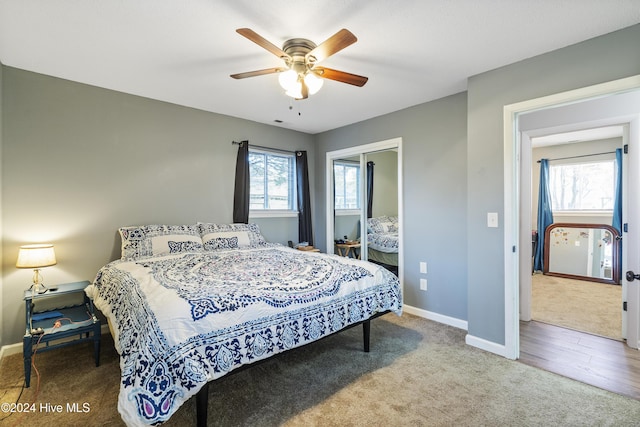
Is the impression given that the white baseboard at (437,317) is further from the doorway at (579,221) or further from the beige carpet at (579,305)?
the doorway at (579,221)

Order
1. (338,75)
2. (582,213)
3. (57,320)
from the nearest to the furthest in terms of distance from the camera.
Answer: (338,75) < (57,320) < (582,213)

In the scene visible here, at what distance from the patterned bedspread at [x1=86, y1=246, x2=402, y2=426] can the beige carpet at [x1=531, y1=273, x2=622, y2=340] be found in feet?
7.33

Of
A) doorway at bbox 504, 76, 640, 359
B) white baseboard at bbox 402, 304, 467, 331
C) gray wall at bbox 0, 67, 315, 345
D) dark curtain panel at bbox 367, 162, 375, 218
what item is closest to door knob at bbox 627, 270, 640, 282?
doorway at bbox 504, 76, 640, 359

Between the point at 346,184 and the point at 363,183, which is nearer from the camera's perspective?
the point at 363,183

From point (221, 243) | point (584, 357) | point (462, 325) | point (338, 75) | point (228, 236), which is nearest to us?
point (338, 75)

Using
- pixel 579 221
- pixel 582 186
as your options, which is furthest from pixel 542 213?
pixel 582 186

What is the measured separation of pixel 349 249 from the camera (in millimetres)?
4539

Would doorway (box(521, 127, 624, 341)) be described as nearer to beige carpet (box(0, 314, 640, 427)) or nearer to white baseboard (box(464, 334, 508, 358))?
white baseboard (box(464, 334, 508, 358))

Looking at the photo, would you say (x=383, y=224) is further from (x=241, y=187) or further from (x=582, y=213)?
(x=582, y=213)

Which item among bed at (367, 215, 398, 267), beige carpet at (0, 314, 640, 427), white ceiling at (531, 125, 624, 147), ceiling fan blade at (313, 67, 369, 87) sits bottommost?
beige carpet at (0, 314, 640, 427)

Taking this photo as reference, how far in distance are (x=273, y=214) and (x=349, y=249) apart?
1.26m

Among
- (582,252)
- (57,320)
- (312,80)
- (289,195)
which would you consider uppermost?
(312,80)

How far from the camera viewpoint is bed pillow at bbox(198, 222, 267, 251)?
334cm

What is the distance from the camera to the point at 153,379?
A: 54.2 inches
